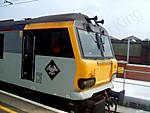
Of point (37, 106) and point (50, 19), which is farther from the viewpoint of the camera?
point (50, 19)

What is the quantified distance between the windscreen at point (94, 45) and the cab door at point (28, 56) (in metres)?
1.69

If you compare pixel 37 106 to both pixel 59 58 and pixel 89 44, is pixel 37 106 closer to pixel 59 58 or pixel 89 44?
pixel 59 58

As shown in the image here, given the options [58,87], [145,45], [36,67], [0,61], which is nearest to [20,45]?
[36,67]

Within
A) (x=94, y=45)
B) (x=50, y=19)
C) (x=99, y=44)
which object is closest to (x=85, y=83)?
(x=94, y=45)

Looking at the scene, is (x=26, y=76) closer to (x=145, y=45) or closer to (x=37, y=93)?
(x=37, y=93)

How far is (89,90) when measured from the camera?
14.1ft

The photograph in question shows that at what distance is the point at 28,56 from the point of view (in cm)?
507

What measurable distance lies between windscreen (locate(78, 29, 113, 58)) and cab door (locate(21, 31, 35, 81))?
5.56 ft

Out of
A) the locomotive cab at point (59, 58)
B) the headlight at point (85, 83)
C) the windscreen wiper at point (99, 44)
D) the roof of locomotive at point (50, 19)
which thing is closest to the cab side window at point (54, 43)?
the locomotive cab at point (59, 58)

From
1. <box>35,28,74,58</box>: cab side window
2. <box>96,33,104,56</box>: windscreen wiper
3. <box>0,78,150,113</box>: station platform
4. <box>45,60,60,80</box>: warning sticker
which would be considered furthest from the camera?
<box>96,33,104,56</box>: windscreen wiper

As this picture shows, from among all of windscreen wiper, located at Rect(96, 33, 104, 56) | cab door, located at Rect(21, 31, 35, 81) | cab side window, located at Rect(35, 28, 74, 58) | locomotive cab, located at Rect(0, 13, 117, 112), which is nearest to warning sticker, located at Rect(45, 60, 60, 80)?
locomotive cab, located at Rect(0, 13, 117, 112)

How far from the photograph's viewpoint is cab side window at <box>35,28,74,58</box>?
4.19m

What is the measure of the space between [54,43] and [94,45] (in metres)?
1.20

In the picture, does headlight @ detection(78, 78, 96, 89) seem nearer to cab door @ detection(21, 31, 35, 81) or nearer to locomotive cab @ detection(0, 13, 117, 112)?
locomotive cab @ detection(0, 13, 117, 112)
